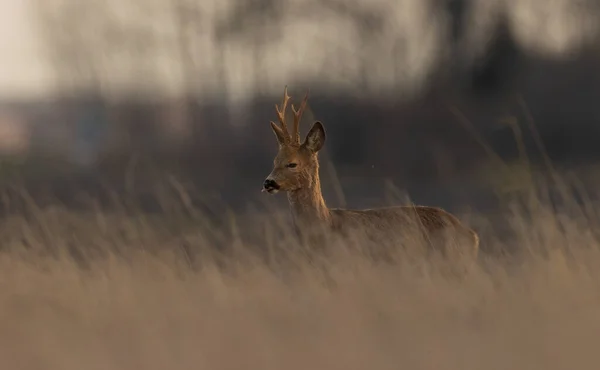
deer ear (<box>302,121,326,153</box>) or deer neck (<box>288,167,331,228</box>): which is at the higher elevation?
deer ear (<box>302,121,326,153</box>)

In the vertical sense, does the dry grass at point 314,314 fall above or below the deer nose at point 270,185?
above

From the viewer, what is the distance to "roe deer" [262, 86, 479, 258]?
600 cm

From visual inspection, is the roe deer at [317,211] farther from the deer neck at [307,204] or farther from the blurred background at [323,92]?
the blurred background at [323,92]

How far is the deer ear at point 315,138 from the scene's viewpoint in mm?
6531

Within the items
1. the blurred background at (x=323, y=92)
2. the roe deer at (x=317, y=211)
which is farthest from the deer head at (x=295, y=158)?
the blurred background at (x=323, y=92)

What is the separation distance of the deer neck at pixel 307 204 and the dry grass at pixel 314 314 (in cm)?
196

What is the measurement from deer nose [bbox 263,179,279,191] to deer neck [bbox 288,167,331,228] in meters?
0.16

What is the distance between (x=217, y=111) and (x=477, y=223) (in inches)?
441

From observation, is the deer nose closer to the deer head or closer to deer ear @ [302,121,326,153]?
the deer head

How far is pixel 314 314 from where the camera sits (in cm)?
332

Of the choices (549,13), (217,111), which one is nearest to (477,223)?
(549,13)

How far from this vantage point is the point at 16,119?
62.6ft

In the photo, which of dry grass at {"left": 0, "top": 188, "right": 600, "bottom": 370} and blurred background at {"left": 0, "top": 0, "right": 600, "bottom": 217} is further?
blurred background at {"left": 0, "top": 0, "right": 600, "bottom": 217}

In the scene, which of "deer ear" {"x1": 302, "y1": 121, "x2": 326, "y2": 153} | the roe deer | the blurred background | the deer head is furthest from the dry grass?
the blurred background
